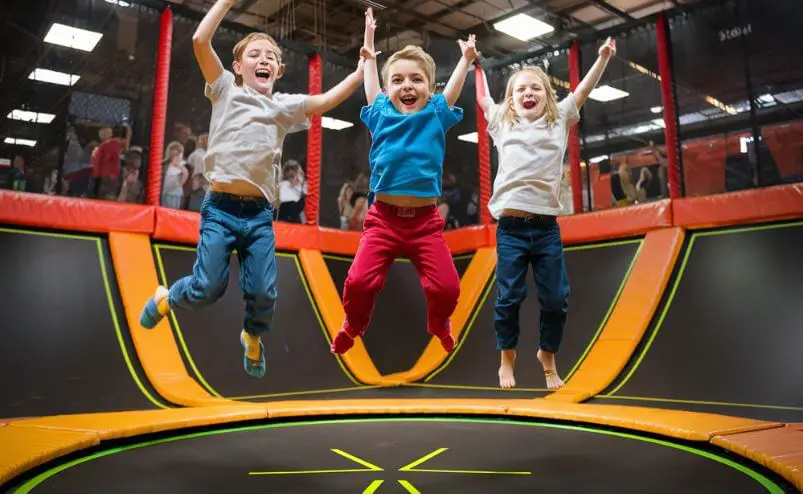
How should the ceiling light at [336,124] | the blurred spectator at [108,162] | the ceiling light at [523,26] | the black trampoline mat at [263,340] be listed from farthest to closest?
the ceiling light at [523,26]
the ceiling light at [336,124]
the blurred spectator at [108,162]
the black trampoline mat at [263,340]

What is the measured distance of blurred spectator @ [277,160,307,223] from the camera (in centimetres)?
617

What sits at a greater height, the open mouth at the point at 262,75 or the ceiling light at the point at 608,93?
the ceiling light at the point at 608,93

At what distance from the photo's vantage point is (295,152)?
646cm

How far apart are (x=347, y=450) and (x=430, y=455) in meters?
0.35

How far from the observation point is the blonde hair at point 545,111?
9.09 ft

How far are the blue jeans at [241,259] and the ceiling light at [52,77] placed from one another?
381 centimetres

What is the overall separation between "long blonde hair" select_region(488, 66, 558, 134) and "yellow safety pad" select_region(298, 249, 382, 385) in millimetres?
2564

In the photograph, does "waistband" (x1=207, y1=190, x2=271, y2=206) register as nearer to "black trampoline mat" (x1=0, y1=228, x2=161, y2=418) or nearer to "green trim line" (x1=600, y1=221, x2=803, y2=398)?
"black trampoline mat" (x1=0, y1=228, x2=161, y2=418)

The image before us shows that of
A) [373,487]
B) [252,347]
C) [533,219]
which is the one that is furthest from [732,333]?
[252,347]

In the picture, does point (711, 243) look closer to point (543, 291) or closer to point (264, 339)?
point (543, 291)

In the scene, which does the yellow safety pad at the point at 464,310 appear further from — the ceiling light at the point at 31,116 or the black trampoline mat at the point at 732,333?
the ceiling light at the point at 31,116

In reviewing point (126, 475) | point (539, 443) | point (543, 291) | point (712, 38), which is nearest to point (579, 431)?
point (539, 443)

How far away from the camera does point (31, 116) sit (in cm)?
514

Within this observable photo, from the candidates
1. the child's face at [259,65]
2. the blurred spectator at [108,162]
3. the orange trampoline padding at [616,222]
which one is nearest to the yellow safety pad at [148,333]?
the blurred spectator at [108,162]
